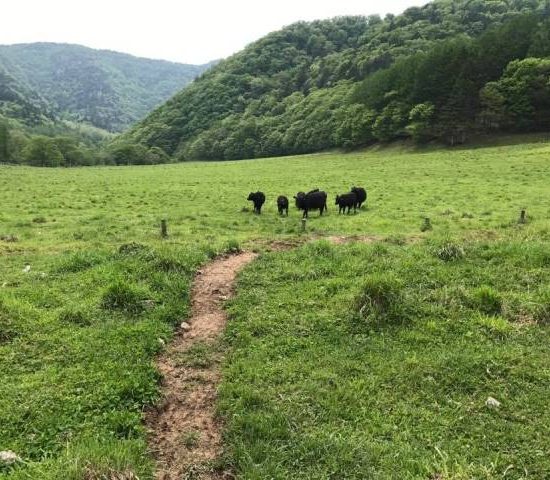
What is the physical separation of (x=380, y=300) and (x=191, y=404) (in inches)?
178

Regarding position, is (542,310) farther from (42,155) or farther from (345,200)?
(42,155)

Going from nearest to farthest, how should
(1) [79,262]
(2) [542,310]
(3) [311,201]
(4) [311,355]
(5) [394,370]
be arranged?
(5) [394,370] → (4) [311,355] → (2) [542,310] → (1) [79,262] → (3) [311,201]

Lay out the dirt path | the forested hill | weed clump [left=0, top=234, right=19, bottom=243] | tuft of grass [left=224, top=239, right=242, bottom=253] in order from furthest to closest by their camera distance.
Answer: the forested hill
weed clump [left=0, top=234, right=19, bottom=243]
tuft of grass [left=224, top=239, right=242, bottom=253]
the dirt path

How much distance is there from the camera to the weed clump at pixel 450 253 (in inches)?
524

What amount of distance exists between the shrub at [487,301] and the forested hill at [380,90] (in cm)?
5638

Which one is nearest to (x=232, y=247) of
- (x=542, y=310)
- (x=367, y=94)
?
(x=542, y=310)

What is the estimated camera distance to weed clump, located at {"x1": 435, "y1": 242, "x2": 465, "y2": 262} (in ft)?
43.7

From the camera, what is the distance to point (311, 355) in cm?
917

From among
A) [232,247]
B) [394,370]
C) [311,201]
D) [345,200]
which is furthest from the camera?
[345,200]

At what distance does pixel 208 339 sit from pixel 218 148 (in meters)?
115

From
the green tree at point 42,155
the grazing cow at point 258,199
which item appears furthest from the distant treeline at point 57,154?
the grazing cow at point 258,199

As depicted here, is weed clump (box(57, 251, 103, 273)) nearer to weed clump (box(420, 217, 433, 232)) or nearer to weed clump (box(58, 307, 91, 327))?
weed clump (box(58, 307, 91, 327))

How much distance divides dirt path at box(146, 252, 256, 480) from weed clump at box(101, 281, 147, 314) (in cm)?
118

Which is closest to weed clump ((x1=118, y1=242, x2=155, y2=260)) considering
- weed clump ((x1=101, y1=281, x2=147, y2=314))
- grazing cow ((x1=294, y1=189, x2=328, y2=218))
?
weed clump ((x1=101, y1=281, x2=147, y2=314))
